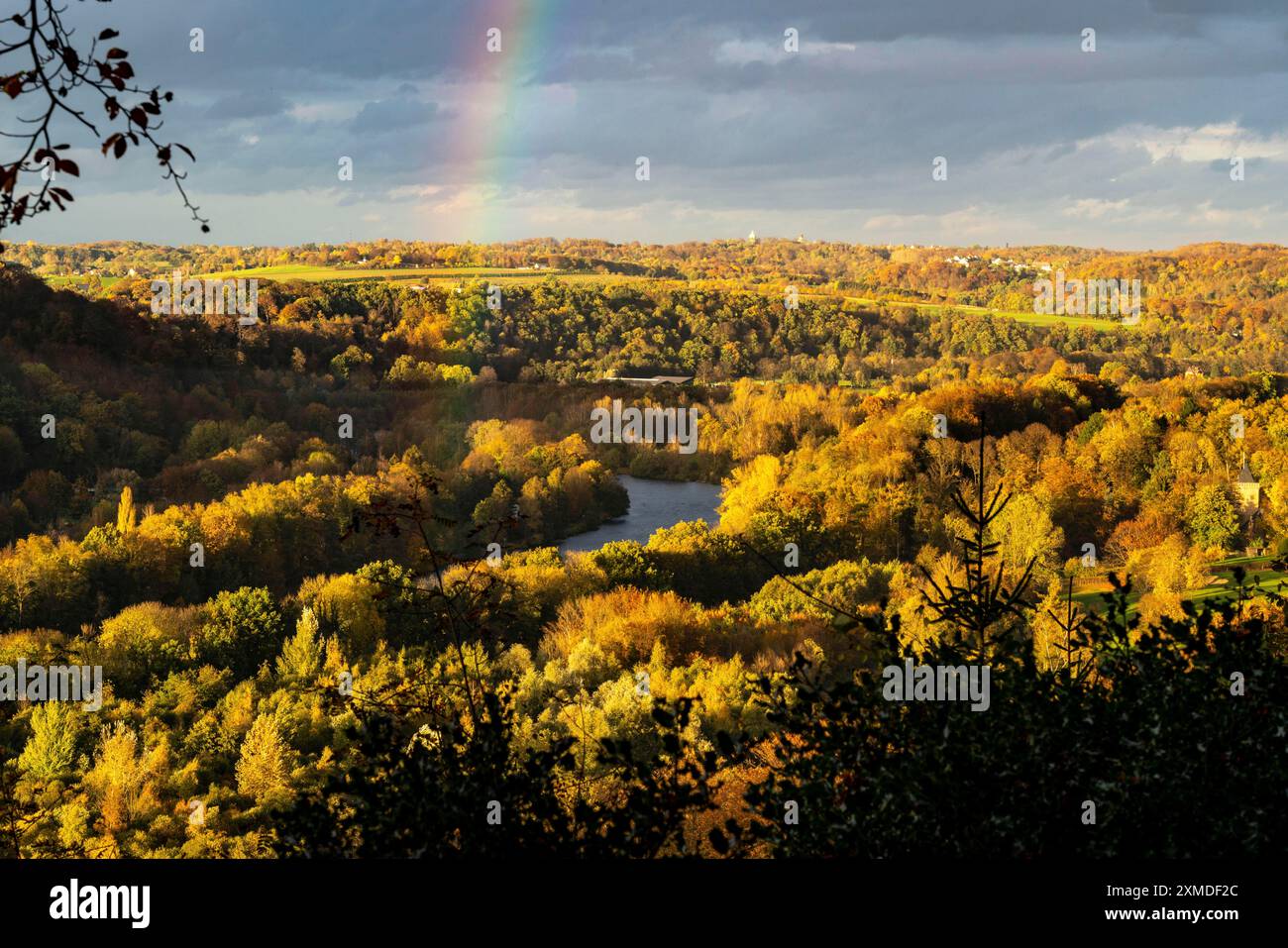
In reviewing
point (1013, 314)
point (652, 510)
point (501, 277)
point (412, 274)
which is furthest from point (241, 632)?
point (1013, 314)

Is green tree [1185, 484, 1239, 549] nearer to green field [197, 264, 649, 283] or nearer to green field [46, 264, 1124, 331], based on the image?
green field [46, 264, 1124, 331]

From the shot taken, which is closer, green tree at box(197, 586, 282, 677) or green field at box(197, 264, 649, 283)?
green tree at box(197, 586, 282, 677)

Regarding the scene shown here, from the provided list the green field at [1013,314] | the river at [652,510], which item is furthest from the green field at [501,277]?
the river at [652,510]

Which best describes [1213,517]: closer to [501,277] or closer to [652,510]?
[652,510]

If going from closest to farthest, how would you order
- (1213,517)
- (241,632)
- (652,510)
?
(241,632) < (1213,517) < (652,510)

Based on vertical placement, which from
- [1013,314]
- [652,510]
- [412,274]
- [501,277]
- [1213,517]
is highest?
[412,274]

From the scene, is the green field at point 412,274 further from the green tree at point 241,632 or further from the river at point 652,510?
the green tree at point 241,632

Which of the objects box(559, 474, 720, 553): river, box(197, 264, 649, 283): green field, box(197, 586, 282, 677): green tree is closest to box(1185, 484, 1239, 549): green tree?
box(559, 474, 720, 553): river

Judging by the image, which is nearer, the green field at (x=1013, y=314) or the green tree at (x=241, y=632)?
the green tree at (x=241, y=632)
